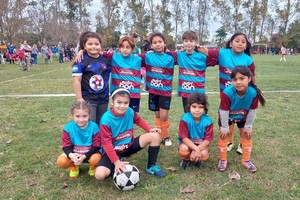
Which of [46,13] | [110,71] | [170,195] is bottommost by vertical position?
[170,195]

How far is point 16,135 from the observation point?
5.01 metres

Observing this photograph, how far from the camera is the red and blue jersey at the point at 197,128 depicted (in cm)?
366

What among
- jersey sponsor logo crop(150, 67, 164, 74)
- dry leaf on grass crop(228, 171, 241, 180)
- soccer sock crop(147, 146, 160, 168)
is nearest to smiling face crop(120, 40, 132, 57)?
jersey sponsor logo crop(150, 67, 164, 74)

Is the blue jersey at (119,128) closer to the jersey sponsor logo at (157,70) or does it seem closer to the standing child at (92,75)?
the standing child at (92,75)

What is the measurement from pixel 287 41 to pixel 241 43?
2388 inches

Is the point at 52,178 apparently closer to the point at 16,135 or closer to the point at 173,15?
the point at 16,135

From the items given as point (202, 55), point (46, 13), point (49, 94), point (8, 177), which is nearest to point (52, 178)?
point (8, 177)

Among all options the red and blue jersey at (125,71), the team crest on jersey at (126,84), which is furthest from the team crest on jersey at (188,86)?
the team crest on jersey at (126,84)

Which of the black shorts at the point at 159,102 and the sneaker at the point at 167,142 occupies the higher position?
the black shorts at the point at 159,102

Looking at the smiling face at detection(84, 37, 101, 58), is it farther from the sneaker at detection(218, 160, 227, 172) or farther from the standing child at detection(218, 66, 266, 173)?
the sneaker at detection(218, 160, 227, 172)

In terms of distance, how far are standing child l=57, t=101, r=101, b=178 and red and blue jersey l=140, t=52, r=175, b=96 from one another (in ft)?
4.28

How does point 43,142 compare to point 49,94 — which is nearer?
point 43,142

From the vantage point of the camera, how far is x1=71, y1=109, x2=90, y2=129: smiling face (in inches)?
130

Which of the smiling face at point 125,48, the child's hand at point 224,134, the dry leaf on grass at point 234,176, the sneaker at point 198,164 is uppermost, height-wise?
the smiling face at point 125,48
